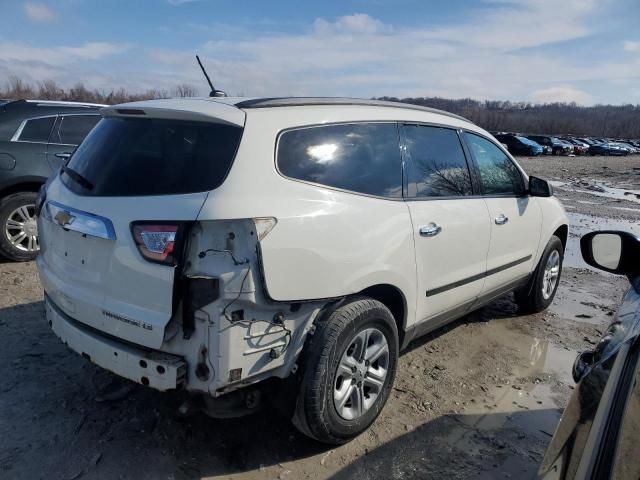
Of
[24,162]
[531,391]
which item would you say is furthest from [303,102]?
[24,162]

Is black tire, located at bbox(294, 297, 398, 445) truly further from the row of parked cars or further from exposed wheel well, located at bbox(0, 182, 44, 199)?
the row of parked cars

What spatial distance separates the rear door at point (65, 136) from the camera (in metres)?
6.04

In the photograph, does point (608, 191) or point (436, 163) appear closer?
point (436, 163)

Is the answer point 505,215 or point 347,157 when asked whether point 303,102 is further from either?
point 505,215

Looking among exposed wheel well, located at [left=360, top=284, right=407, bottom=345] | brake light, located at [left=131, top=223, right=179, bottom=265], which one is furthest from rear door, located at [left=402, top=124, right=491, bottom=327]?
brake light, located at [left=131, top=223, right=179, bottom=265]

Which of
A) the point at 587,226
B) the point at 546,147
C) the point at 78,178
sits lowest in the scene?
the point at 587,226

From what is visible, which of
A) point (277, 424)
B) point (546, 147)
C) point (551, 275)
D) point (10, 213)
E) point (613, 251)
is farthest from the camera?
point (546, 147)

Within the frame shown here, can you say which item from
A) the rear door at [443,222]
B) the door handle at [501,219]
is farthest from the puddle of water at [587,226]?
the rear door at [443,222]

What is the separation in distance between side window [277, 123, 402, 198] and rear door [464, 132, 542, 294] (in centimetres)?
115

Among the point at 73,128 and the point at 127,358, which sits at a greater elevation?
the point at 73,128

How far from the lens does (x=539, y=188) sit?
4637 mm

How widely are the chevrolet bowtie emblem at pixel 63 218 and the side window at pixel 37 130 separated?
3.83 meters

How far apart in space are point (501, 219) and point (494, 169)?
474 mm

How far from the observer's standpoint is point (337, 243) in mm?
2668
